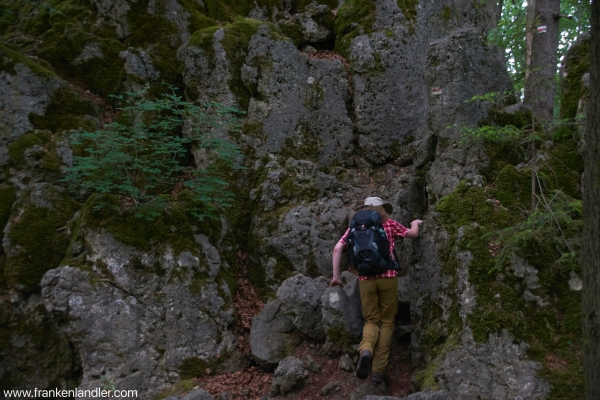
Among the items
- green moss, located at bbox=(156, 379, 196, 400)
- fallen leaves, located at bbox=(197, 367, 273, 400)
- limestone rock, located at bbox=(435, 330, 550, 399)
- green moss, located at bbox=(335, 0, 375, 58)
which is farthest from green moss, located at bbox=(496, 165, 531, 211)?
green moss, located at bbox=(335, 0, 375, 58)

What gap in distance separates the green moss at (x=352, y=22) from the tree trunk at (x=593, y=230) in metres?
8.34

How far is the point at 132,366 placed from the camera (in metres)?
6.64

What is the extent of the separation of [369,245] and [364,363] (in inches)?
56.2

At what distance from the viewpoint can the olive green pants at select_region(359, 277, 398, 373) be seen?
566cm

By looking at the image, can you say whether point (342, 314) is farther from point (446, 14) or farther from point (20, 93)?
point (446, 14)

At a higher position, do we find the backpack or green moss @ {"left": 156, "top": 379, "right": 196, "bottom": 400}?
the backpack

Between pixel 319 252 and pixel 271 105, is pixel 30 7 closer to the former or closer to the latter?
pixel 271 105

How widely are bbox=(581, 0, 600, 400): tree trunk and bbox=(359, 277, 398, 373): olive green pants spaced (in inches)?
103

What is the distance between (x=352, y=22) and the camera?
37.5ft

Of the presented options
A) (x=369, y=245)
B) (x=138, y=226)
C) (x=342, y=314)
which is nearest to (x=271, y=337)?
(x=342, y=314)

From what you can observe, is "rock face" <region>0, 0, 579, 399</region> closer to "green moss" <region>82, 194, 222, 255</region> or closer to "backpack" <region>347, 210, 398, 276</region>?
"green moss" <region>82, 194, 222, 255</region>

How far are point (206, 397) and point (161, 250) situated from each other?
254 cm

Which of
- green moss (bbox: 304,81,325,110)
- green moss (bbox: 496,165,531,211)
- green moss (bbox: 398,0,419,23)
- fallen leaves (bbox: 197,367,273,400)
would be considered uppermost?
green moss (bbox: 398,0,419,23)

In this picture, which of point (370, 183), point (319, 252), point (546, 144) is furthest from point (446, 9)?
point (319, 252)
